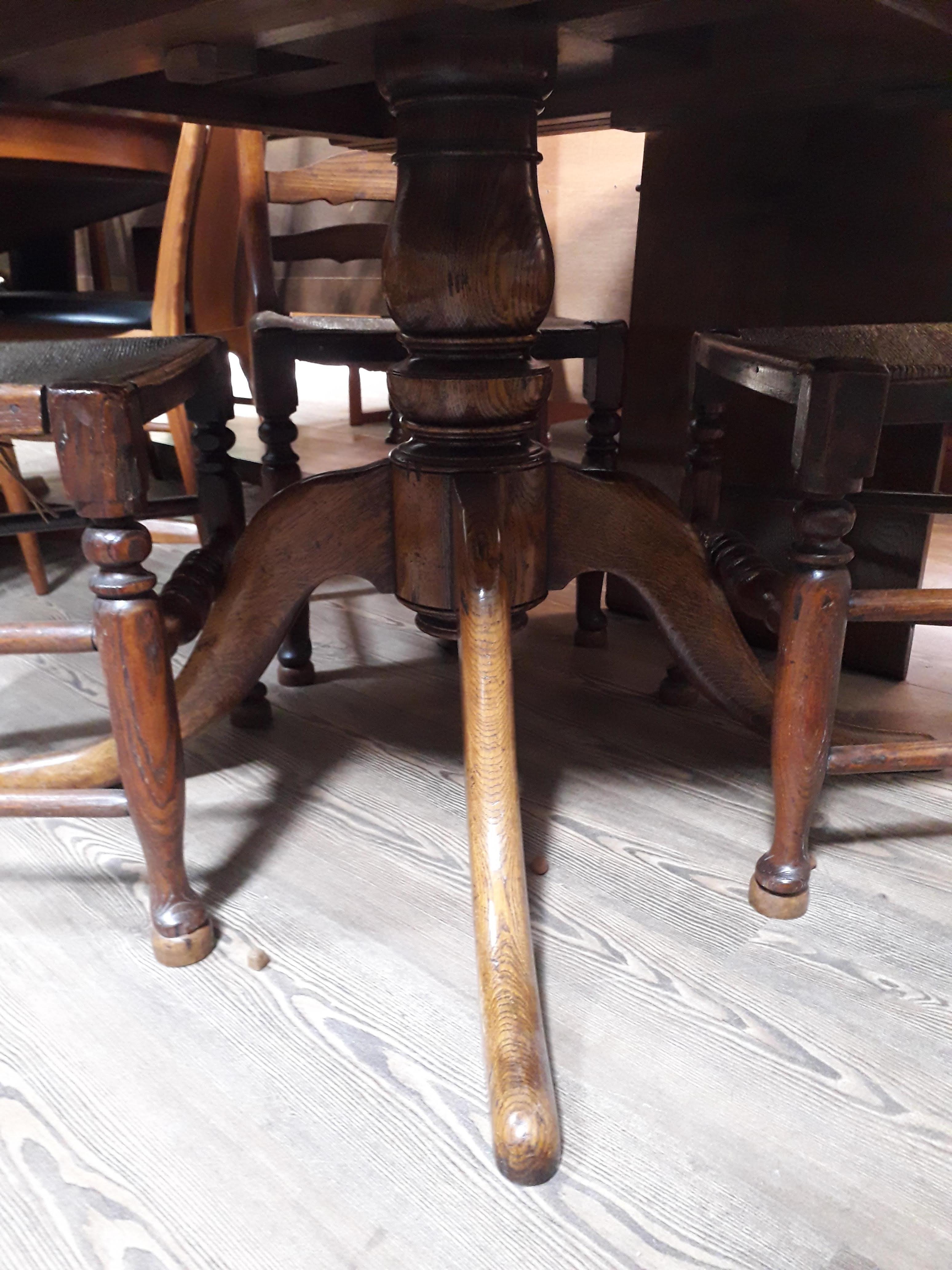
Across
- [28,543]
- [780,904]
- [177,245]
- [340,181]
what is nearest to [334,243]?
[340,181]

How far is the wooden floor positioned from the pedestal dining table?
64 mm

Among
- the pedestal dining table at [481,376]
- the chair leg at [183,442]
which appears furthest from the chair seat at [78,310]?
the pedestal dining table at [481,376]

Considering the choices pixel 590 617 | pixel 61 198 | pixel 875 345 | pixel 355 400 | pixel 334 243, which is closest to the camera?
pixel 875 345

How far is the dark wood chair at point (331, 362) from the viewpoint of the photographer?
112 cm

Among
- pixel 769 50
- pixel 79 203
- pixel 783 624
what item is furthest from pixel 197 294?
pixel 783 624

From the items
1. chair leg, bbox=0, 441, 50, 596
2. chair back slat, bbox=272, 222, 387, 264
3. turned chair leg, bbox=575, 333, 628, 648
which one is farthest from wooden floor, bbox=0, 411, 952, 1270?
chair back slat, bbox=272, 222, 387, 264

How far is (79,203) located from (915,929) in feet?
6.88

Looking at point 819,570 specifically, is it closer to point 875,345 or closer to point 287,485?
point 875,345

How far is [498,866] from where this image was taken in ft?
2.36

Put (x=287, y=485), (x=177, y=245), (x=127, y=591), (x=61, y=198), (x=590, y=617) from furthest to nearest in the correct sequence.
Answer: (x=61, y=198) < (x=177, y=245) < (x=590, y=617) < (x=287, y=485) < (x=127, y=591)

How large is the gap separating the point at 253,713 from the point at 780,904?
0.66 metres

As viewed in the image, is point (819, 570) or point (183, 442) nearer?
point (819, 570)

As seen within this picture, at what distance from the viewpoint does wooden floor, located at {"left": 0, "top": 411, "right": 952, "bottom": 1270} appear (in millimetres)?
556

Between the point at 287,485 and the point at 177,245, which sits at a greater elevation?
the point at 177,245
